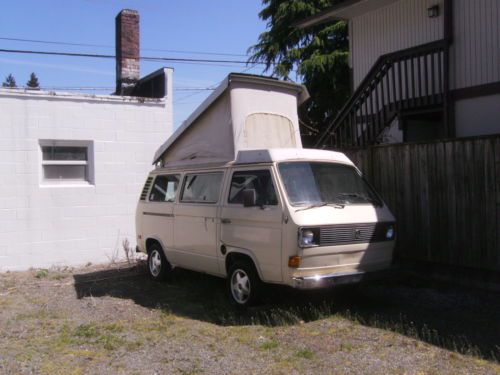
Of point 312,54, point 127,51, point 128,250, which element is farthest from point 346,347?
point 312,54

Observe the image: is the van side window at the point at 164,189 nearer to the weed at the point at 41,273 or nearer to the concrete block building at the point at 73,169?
the concrete block building at the point at 73,169

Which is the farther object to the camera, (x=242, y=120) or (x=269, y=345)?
(x=242, y=120)

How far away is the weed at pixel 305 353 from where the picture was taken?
5296mm

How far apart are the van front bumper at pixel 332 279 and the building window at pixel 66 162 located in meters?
6.37

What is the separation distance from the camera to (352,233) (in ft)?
21.5

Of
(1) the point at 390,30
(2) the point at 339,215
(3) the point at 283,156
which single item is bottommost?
(2) the point at 339,215

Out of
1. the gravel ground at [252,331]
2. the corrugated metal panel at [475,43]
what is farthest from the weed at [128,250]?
the corrugated metal panel at [475,43]

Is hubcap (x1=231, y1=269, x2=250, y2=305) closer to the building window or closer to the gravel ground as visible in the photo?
the gravel ground

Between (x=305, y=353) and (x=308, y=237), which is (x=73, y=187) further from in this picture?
(x=305, y=353)

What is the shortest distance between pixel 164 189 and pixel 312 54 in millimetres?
14697

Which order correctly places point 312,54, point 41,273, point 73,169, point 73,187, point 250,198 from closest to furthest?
1. point 250,198
2. point 41,273
3. point 73,187
4. point 73,169
5. point 312,54

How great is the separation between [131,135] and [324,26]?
13378 millimetres

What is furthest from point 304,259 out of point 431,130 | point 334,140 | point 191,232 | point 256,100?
point 431,130

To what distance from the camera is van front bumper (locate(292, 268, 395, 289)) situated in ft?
20.3
